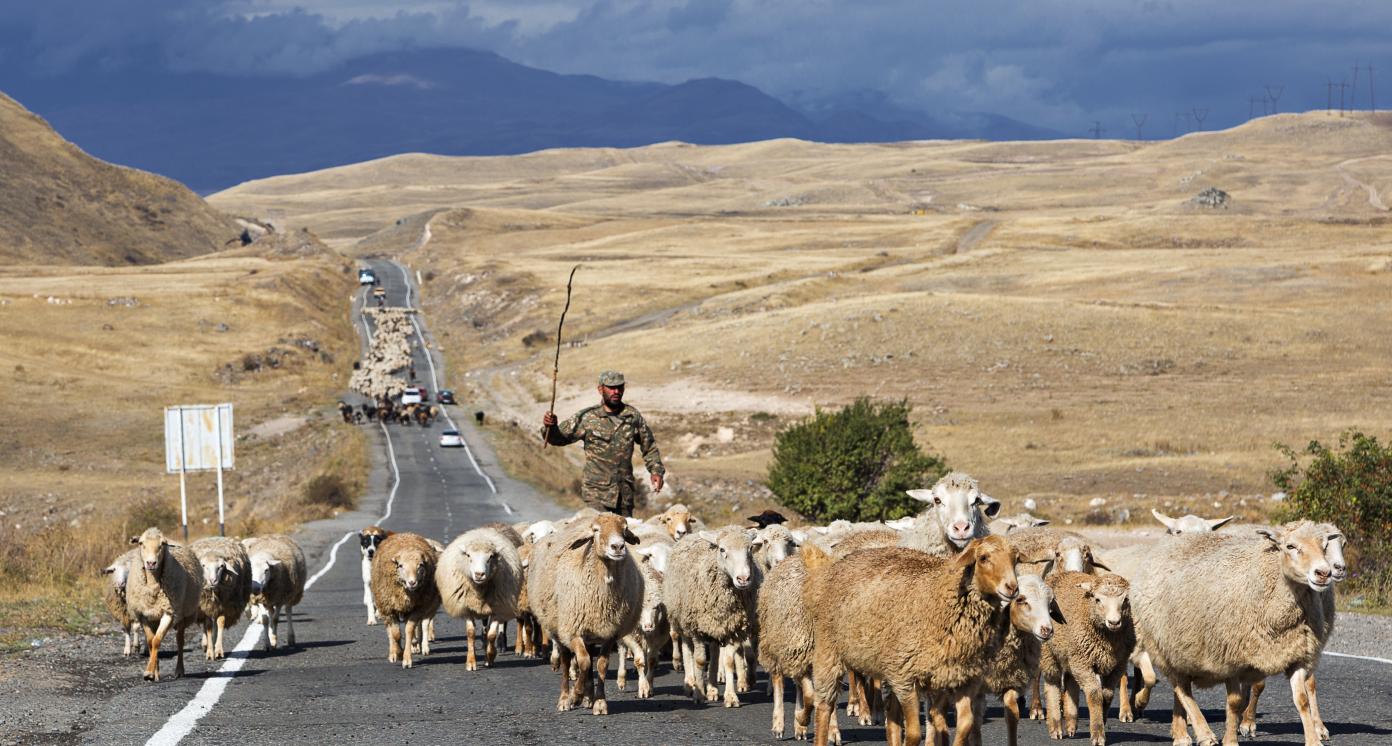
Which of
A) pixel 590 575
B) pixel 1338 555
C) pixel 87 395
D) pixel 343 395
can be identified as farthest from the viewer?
pixel 343 395

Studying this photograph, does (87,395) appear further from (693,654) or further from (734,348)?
(693,654)

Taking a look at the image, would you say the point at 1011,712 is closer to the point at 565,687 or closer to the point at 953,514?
the point at 953,514

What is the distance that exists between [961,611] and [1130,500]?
3617 centimetres

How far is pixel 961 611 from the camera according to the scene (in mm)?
10523

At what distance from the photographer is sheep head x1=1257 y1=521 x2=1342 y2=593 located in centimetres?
1113

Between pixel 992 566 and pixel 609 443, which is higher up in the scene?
pixel 609 443

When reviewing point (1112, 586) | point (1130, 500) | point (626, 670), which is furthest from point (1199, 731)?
point (1130, 500)

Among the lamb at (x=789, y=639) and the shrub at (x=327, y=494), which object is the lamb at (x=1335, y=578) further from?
the shrub at (x=327, y=494)

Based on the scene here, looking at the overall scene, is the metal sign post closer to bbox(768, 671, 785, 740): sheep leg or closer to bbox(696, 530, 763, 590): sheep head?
bbox(696, 530, 763, 590): sheep head

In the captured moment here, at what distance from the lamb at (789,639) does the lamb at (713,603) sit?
859 mm

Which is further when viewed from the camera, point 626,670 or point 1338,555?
point 626,670

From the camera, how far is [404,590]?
16766mm

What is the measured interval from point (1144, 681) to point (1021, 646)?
2.90 metres

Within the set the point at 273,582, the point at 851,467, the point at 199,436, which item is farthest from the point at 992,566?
the point at 851,467
